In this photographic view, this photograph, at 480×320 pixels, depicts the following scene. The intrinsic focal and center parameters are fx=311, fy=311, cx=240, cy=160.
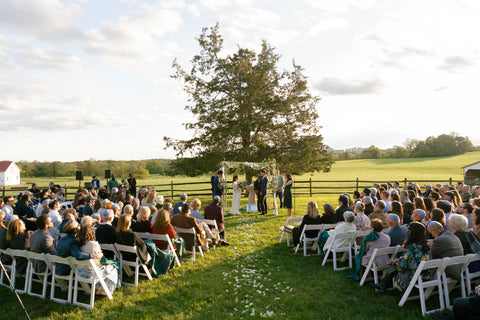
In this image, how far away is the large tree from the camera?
69.6 feet

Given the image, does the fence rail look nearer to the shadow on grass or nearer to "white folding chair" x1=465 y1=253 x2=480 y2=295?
the shadow on grass

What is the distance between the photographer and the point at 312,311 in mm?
4910

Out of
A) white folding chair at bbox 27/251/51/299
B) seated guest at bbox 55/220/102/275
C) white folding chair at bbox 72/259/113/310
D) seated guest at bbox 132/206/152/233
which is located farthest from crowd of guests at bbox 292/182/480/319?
white folding chair at bbox 27/251/51/299

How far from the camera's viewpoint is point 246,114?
21.8m

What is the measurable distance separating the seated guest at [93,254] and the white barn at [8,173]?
200ft

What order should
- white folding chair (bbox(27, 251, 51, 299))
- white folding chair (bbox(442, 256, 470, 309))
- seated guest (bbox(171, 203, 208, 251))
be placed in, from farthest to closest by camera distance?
1. seated guest (bbox(171, 203, 208, 251))
2. white folding chair (bbox(27, 251, 51, 299))
3. white folding chair (bbox(442, 256, 470, 309))

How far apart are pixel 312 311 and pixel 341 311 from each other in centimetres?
45

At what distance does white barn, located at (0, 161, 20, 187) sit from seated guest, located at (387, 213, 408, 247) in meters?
64.0

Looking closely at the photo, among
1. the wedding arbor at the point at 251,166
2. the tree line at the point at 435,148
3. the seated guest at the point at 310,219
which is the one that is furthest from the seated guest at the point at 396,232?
the tree line at the point at 435,148

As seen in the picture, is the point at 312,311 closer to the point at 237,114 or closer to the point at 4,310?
the point at 4,310

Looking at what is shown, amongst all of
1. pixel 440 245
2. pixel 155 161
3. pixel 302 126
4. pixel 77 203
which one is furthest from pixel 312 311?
pixel 155 161

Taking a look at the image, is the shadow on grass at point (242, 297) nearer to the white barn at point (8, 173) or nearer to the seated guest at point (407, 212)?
the seated guest at point (407, 212)

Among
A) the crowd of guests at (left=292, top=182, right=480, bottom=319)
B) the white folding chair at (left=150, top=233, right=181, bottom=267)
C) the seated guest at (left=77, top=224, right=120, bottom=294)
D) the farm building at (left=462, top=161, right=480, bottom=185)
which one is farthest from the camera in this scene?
the farm building at (left=462, top=161, right=480, bottom=185)

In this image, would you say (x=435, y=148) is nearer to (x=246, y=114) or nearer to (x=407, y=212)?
(x=246, y=114)
